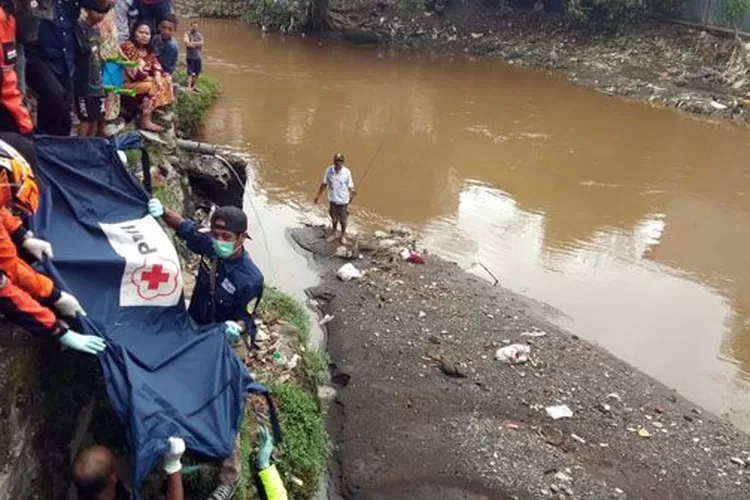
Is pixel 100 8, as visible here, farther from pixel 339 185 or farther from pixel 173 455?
pixel 339 185

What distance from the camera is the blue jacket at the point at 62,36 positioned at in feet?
21.4

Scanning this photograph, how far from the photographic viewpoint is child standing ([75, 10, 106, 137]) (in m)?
6.89

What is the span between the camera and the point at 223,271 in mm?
5586

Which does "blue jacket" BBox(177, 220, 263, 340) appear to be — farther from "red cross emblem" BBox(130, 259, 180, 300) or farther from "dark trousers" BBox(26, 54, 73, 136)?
"dark trousers" BBox(26, 54, 73, 136)

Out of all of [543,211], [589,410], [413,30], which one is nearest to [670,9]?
[413,30]

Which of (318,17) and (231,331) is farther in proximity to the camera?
(318,17)

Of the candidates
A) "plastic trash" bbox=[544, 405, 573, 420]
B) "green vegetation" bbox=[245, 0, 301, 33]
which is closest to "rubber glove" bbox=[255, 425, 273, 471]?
"plastic trash" bbox=[544, 405, 573, 420]

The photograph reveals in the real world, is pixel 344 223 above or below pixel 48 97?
below

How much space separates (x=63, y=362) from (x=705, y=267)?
11396mm

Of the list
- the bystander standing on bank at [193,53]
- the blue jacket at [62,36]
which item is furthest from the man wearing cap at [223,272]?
the bystander standing on bank at [193,53]

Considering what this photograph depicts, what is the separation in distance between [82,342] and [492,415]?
506 centimetres

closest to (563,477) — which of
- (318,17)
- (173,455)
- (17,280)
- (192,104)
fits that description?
(173,455)

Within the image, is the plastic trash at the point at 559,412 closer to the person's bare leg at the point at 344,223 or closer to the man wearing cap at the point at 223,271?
the man wearing cap at the point at 223,271

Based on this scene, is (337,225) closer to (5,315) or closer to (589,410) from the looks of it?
(589,410)
